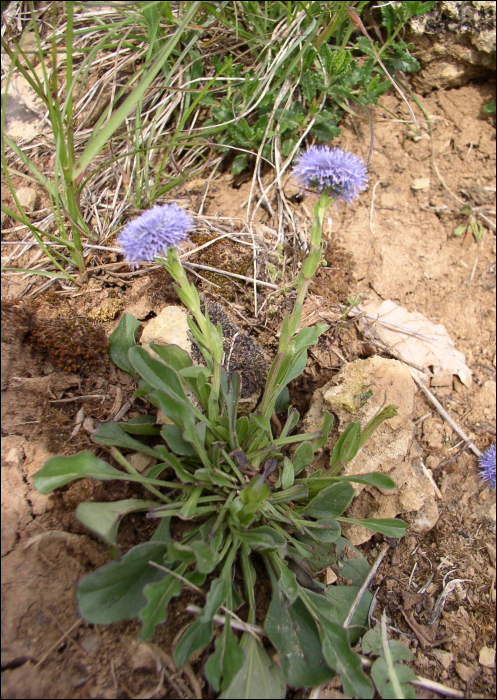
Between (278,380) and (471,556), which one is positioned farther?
(471,556)

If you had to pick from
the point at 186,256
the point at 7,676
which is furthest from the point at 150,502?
the point at 186,256

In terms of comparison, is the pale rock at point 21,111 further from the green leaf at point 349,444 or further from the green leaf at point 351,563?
the green leaf at point 351,563

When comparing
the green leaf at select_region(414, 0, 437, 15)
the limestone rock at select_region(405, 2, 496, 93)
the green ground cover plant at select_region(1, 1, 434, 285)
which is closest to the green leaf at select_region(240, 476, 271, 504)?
the green ground cover plant at select_region(1, 1, 434, 285)

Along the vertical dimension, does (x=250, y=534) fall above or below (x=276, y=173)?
below

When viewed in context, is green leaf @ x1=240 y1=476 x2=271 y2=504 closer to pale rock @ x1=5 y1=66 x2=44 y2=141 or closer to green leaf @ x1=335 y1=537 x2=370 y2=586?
green leaf @ x1=335 y1=537 x2=370 y2=586

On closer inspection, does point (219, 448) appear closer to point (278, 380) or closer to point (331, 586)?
point (278, 380)

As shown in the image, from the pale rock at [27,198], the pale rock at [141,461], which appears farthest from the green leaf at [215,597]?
the pale rock at [27,198]

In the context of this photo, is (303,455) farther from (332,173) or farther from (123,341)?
(332,173)
